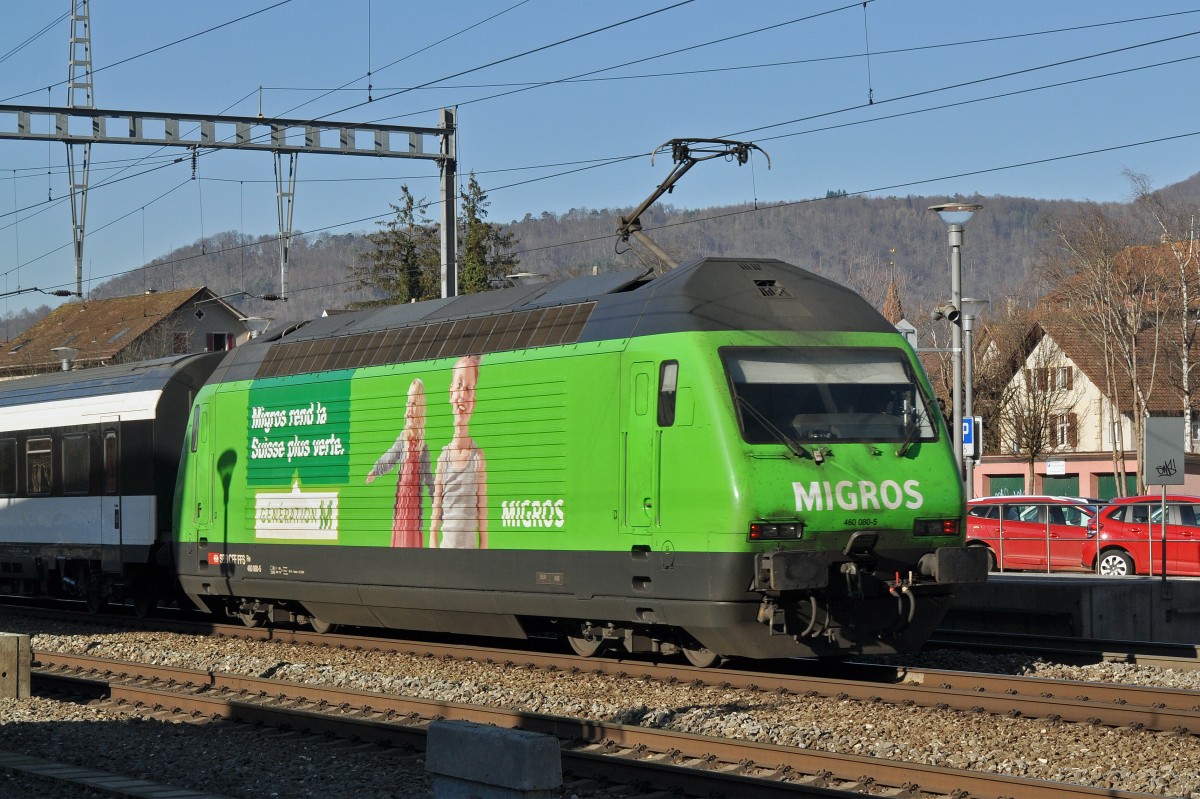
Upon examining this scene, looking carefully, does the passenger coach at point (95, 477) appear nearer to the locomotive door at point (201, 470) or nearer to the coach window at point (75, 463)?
the coach window at point (75, 463)

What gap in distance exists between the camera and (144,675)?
14.8m

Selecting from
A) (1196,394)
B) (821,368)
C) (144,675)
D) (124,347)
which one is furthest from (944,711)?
(124,347)

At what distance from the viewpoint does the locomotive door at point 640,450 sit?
12.6 meters

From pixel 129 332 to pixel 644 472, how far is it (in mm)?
67206

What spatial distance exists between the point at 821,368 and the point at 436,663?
17.3ft

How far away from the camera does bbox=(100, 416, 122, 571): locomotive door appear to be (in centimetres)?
2072

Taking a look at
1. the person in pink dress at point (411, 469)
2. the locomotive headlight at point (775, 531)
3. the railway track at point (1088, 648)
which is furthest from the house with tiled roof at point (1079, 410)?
the locomotive headlight at point (775, 531)

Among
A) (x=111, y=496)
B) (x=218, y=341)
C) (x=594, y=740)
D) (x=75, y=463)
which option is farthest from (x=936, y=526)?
(x=218, y=341)

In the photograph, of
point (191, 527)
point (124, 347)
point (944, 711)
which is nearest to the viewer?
point (944, 711)

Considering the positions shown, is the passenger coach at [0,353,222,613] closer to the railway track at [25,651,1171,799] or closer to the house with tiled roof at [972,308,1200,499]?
the railway track at [25,651,1171,799]

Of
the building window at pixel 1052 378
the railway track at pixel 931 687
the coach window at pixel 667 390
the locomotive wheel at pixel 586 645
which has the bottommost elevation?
the railway track at pixel 931 687

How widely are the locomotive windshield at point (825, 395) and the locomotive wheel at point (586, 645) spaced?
309cm

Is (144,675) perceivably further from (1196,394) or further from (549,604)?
(1196,394)

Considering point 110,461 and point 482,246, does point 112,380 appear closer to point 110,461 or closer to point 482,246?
point 110,461
